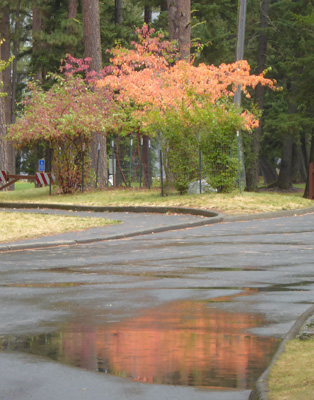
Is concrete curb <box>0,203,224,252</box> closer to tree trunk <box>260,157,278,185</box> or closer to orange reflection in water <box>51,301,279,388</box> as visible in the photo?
orange reflection in water <box>51,301,279,388</box>

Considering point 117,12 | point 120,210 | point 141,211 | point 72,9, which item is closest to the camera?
point 141,211

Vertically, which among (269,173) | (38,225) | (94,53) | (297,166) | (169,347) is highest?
(94,53)

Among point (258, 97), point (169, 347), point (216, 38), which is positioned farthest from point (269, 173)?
point (169, 347)

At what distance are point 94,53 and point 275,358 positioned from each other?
3809cm

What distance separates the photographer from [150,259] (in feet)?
50.2

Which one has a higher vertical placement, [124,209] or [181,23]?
[181,23]

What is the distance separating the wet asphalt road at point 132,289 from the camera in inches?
258

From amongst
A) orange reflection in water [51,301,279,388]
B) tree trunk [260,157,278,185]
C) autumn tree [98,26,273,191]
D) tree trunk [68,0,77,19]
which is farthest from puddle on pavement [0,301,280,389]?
tree trunk [260,157,278,185]

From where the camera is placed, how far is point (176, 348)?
764cm

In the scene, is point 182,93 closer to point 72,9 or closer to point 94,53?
point 94,53

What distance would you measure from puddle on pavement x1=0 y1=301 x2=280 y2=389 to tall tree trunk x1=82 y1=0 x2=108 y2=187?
33347 millimetres

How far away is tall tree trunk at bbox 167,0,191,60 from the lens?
38281 mm

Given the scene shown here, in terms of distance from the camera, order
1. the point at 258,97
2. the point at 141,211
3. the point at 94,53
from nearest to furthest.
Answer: the point at 141,211 → the point at 94,53 → the point at 258,97

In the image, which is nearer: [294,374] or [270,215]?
[294,374]
